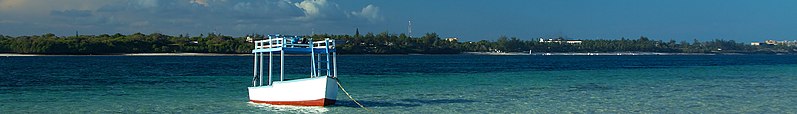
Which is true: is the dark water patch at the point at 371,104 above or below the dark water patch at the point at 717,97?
below

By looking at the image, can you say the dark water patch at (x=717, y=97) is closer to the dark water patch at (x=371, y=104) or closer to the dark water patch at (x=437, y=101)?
the dark water patch at (x=437, y=101)

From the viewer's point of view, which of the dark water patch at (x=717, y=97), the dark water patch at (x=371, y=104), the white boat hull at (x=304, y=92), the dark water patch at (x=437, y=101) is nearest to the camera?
the white boat hull at (x=304, y=92)

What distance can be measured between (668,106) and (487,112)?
773 centimetres

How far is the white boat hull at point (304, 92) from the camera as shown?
29.9m

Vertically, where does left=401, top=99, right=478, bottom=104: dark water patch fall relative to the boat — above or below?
below

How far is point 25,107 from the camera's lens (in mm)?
31578

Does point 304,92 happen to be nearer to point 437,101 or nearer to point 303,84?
point 303,84

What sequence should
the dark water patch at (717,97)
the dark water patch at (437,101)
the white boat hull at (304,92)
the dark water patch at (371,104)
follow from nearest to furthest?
the white boat hull at (304,92) < the dark water patch at (371,104) < the dark water patch at (437,101) < the dark water patch at (717,97)

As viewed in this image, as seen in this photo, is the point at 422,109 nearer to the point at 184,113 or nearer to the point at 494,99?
the point at 494,99

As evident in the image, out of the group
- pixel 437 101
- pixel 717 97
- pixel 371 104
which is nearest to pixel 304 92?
pixel 371 104

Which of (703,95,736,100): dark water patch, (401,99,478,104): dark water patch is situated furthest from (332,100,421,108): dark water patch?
(703,95,736,100): dark water patch

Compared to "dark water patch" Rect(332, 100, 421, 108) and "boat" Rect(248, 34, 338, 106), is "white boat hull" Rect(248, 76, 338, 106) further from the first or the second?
"dark water patch" Rect(332, 100, 421, 108)

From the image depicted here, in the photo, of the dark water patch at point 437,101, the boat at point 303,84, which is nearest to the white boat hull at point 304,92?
the boat at point 303,84

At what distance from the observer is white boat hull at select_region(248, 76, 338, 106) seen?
29.9 metres
